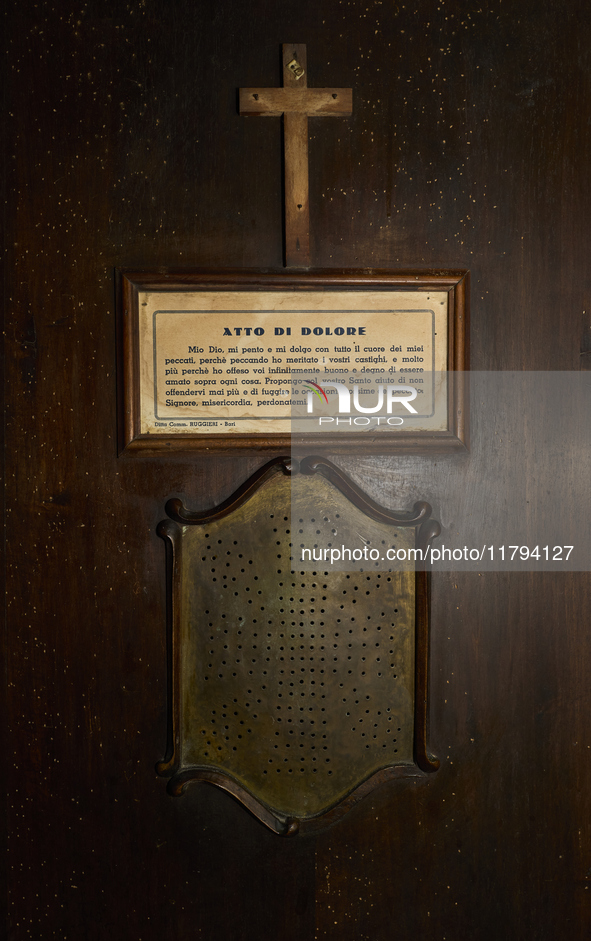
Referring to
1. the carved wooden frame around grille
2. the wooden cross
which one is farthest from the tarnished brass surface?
the wooden cross

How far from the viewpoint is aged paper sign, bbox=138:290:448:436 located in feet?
4.13

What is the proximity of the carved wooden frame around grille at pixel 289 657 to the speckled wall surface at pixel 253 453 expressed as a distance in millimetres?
59

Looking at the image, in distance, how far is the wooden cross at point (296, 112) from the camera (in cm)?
124

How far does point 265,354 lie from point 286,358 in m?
0.05

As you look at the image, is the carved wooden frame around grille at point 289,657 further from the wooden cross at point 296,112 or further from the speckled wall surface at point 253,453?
the wooden cross at point 296,112

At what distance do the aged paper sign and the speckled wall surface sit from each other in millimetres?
91

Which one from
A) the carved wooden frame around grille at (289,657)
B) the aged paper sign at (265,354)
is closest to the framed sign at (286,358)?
the aged paper sign at (265,354)

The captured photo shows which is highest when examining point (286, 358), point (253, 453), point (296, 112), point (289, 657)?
point (296, 112)

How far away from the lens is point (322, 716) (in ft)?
4.23

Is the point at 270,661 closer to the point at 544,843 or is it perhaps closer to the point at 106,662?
the point at 106,662

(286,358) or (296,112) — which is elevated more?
(296,112)

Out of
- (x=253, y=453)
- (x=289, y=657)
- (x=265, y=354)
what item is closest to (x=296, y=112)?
(x=265, y=354)

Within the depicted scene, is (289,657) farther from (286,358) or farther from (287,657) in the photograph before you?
(286,358)

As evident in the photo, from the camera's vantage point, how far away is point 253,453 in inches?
50.3
